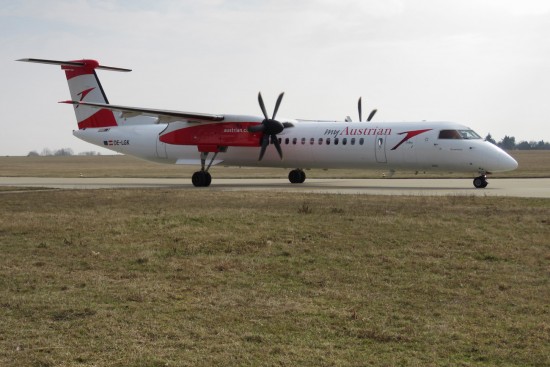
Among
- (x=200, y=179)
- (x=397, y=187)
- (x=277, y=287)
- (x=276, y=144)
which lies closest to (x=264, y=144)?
(x=276, y=144)

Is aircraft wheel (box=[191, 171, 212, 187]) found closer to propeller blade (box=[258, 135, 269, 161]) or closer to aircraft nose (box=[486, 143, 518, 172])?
propeller blade (box=[258, 135, 269, 161])

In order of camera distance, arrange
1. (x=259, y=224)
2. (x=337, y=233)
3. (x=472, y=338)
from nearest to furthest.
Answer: (x=472, y=338), (x=337, y=233), (x=259, y=224)

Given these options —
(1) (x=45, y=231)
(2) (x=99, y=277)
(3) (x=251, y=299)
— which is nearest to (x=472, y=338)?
(3) (x=251, y=299)

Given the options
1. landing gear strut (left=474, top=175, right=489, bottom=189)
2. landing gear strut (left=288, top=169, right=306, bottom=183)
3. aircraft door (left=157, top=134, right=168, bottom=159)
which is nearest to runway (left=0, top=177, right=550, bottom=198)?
landing gear strut (left=474, top=175, right=489, bottom=189)

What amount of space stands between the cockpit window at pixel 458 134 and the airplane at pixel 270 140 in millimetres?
45

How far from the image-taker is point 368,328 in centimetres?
916

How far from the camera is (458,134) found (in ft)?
103

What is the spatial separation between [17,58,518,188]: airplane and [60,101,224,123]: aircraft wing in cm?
5

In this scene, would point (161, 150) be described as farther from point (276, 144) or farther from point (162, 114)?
point (276, 144)

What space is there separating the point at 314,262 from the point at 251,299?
10.1 feet

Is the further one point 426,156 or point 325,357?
point 426,156

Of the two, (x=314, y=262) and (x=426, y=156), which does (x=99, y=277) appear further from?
(x=426, y=156)

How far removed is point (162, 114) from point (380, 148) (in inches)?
454

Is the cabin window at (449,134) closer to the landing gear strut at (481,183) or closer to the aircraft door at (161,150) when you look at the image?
the landing gear strut at (481,183)
